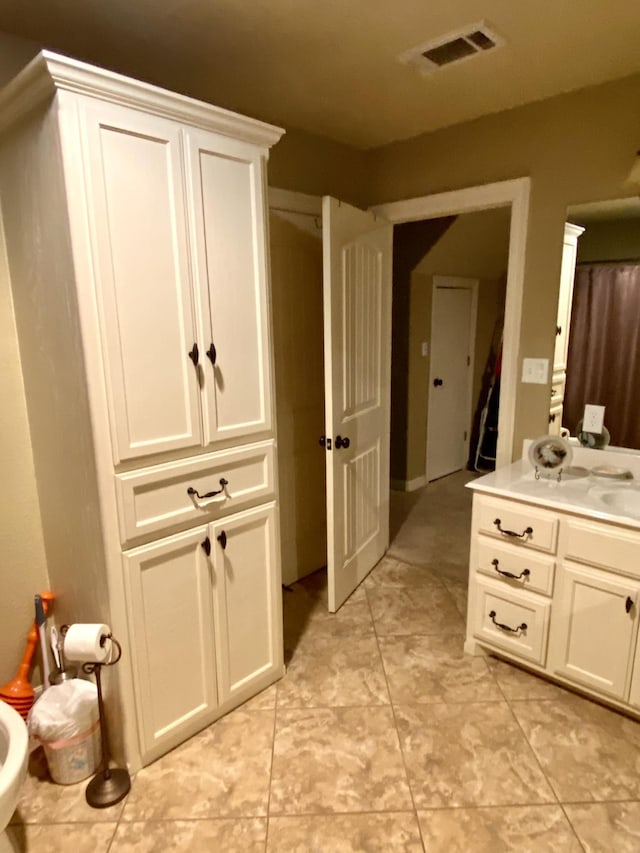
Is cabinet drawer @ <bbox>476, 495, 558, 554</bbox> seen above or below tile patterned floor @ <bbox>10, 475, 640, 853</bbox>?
above

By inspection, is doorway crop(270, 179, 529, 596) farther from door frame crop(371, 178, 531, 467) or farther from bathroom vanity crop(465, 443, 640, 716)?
bathroom vanity crop(465, 443, 640, 716)

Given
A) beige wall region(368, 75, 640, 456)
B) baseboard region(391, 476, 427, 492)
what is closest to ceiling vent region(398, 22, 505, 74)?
beige wall region(368, 75, 640, 456)

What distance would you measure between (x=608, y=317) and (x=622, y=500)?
81cm

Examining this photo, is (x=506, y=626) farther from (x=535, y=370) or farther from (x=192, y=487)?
(x=192, y=487)

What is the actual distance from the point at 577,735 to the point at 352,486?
137 cm

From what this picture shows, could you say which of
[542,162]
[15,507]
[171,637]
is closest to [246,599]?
[171,637]

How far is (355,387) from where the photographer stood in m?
2.60

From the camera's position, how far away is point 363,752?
69.5 inches

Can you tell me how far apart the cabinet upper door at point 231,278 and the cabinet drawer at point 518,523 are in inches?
39.5

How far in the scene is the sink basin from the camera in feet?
6.14

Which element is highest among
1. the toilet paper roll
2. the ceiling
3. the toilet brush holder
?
→ the ceiling

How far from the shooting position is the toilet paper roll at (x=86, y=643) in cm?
148

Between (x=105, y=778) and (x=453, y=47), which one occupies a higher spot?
(x=453, y=47)

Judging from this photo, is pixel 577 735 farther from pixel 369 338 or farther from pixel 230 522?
pixel 369 338
